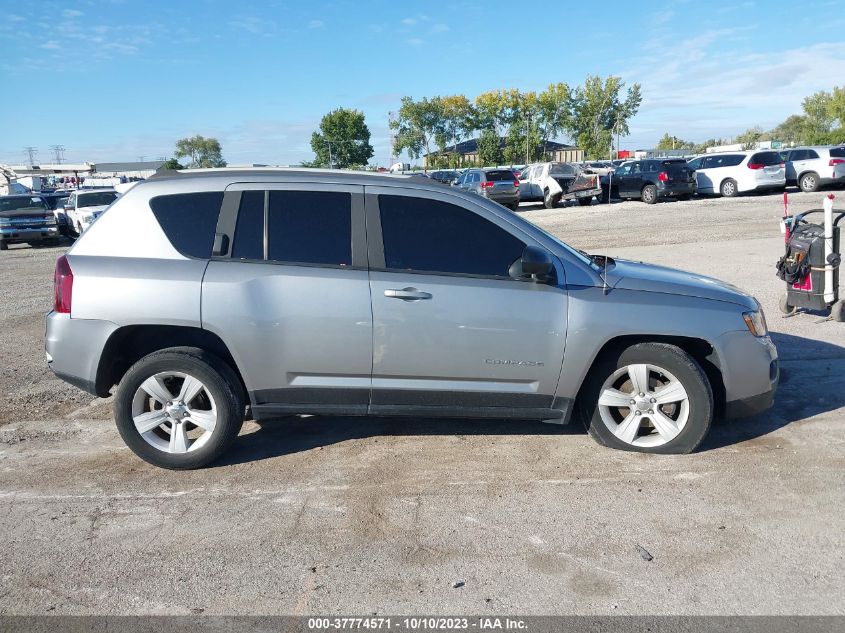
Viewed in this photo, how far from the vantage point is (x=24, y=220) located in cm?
2258

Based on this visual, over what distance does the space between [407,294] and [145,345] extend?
1871 mm

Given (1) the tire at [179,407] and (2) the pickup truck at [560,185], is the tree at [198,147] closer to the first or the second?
(2) the pickup truck at [560,185]

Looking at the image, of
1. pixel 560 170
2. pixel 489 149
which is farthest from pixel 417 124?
pixel 560 170

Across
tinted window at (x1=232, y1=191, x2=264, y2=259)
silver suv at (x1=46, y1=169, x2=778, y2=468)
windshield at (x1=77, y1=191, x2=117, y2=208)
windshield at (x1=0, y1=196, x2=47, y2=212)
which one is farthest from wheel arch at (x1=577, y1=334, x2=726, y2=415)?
windshield at (x1=77, y1=191, x2=117, y2=208)

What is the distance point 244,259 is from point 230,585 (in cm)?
207

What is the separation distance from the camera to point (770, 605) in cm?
312

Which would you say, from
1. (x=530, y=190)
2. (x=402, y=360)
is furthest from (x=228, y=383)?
(x=530, y=190)

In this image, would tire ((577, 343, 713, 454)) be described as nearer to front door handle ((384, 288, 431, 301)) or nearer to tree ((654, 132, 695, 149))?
front door handle ((384, 288, 431, 301))

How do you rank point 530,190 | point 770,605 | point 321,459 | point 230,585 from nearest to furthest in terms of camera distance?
point 770,605 < point 230,585 < point 321,459 < point 530,190

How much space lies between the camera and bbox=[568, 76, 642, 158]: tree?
270 ft

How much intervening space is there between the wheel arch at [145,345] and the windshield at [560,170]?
2576 cm

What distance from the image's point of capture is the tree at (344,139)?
73.4 metres

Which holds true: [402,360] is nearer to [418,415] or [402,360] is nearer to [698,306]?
[418,415]

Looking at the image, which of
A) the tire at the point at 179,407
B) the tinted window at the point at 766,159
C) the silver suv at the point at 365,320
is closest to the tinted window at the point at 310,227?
the silver suv at the point at 365,320
